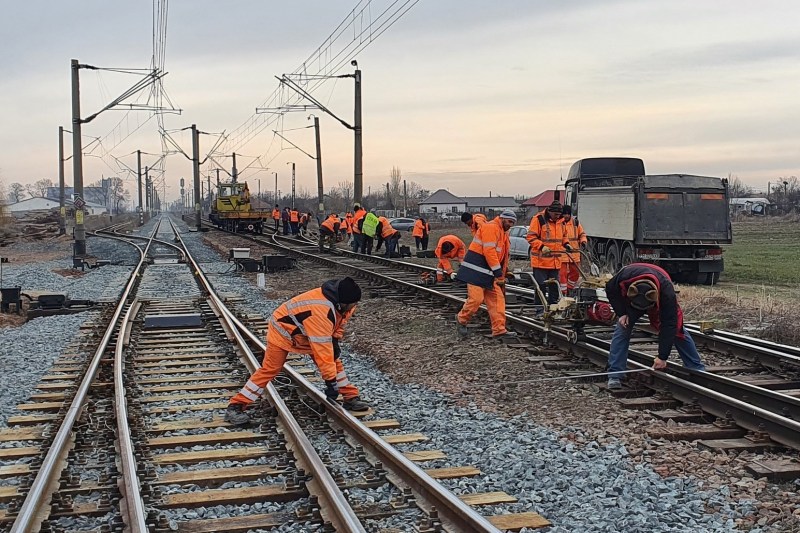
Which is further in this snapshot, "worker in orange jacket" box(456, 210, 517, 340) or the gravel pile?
"worker in orange jacket" box(456, 210, 517, 340)

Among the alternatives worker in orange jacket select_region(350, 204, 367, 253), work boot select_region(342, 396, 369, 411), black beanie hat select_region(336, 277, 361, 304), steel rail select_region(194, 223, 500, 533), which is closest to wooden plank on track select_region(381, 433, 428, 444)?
steel rail select_region(194, 223, 500, 533)

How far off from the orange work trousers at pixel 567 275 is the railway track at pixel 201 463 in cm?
443

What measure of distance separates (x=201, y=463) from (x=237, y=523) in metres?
1.20

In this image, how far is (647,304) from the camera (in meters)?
7.09

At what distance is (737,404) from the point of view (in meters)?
6.49

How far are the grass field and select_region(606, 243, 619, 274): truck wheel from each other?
9.79 ft

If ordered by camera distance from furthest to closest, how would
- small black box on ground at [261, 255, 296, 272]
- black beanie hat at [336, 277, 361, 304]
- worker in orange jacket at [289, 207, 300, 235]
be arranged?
worker in orange jacket at [289, 207, 300, 235], small black box on ground at [261, 255, 296, 272], black beanie hat at [336, 277, 361, 304]

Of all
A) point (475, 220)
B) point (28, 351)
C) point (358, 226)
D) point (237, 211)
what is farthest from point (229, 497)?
point (237, 211)

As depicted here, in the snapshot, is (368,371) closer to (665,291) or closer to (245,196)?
(665,291)

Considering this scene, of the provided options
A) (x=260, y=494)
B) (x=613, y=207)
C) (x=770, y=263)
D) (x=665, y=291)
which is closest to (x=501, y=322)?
(x=665, y=291)

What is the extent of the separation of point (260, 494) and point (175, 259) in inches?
936

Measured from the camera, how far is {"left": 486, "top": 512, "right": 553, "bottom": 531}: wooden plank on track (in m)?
4.55

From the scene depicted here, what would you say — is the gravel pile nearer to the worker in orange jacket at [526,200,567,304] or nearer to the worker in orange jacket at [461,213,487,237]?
the worker in orange jacket at [461,213,487,237]

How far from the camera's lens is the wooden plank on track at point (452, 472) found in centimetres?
534
